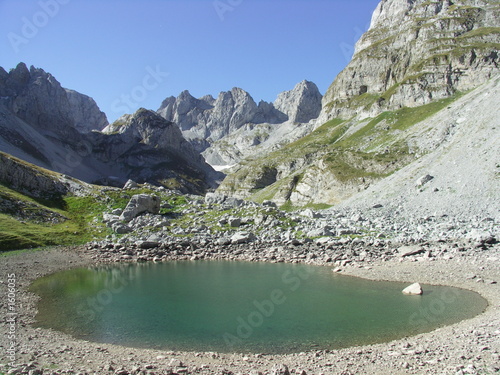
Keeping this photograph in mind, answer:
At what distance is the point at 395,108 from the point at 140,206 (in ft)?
350

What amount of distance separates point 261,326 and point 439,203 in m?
44.6

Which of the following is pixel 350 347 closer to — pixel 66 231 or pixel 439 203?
pixel 439 203

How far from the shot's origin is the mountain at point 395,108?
3418 inches

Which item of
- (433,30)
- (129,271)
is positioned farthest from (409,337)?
(433,30)

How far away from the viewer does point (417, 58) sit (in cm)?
14262

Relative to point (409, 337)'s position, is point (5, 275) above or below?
above

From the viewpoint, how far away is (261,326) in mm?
20750

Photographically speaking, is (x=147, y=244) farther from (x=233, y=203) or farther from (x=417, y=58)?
(x=417, y=58)

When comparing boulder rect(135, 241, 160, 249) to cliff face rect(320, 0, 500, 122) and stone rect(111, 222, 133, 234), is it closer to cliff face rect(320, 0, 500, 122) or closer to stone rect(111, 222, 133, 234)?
stone rect(111, 222, 133, 234)
